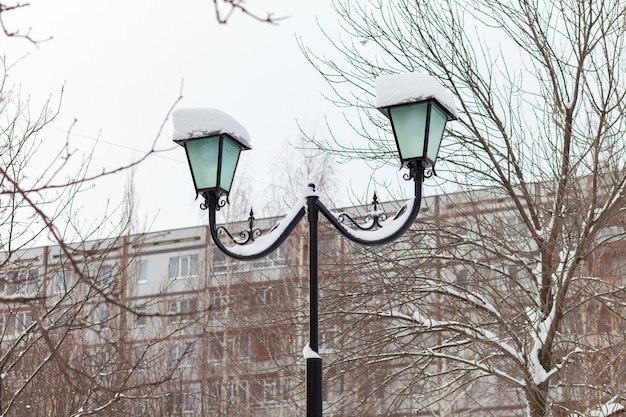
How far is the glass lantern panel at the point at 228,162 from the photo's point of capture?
5175 millimetres

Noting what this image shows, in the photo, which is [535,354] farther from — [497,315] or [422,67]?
[422,67]

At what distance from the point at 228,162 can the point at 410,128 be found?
1064 mm

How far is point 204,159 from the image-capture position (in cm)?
520

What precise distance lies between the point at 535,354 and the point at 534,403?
1.41ft

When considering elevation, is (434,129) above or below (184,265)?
below

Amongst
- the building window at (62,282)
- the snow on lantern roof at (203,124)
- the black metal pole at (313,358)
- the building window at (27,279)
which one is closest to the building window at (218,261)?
the building window at (62,282)

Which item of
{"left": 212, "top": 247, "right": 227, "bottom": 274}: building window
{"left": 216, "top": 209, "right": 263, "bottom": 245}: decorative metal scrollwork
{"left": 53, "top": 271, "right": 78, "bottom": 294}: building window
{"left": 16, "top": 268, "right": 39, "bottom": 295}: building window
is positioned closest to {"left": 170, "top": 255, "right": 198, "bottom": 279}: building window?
{"left": 212, "top": 247, "right": 227, "bottom": 274}: building window

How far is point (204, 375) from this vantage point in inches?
843

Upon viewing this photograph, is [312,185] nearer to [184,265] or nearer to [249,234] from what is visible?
[249,234]

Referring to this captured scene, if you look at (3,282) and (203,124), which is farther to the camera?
(203,124)

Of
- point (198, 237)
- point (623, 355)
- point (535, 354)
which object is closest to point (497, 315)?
point (535, 354)

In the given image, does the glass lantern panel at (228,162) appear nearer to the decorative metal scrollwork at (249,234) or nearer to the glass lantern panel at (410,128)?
the decorative metal scrollwork at (249,234)

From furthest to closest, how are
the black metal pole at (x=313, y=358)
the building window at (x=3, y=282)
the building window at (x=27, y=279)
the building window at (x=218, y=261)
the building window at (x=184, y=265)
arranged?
the building window at (x=184, y=265) → the building window at (x=218, y=261) → the black metal pole at (x=313, y=358) → the building window at (x=27, y=279) → the building window at (x=3, y=282)

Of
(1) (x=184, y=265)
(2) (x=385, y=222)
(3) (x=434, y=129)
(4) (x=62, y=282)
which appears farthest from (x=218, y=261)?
(3) (x=434, y=129)
